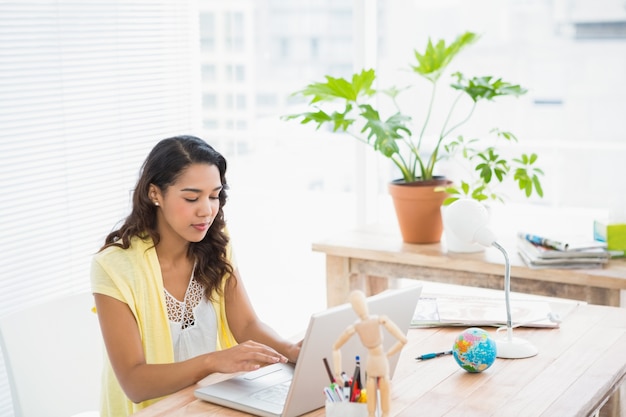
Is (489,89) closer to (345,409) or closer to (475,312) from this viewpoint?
(475,312)

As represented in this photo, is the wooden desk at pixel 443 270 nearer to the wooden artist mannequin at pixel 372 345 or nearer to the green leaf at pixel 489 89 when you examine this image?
the green leaf at pixel 489 89

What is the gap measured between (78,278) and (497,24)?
2.55 meters

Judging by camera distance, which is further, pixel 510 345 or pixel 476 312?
pixel 476 312

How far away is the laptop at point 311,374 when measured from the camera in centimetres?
156

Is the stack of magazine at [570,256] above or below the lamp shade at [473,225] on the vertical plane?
below

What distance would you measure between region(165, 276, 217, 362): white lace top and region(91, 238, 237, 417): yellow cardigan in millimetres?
45

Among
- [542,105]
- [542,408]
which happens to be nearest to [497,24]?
[542,105]

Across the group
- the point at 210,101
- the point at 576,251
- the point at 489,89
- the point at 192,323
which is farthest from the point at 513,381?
the point at 210,101

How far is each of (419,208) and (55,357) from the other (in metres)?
1.33

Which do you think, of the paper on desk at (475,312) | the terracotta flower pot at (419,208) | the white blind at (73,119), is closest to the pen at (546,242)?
the terracotta flower pot at (419,208)

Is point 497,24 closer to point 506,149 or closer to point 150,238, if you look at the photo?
point 506,149

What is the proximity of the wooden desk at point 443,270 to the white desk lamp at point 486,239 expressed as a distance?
0.72 m

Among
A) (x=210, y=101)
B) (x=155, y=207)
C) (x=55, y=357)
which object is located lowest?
(x=55, y=357)

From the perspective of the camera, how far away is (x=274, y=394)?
68.4 inches
